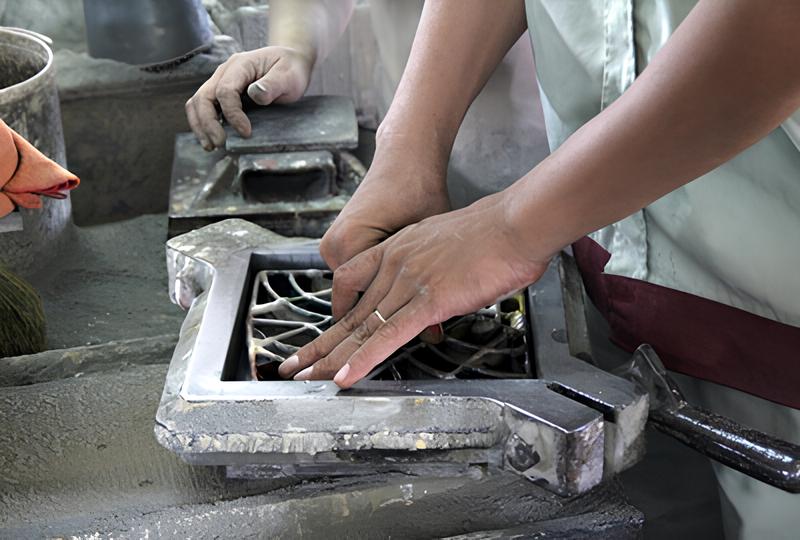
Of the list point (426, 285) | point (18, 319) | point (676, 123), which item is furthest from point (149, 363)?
point (676, 123)

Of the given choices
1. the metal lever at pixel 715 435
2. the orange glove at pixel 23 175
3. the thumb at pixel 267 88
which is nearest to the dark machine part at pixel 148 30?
the thumb at pixel 267 88

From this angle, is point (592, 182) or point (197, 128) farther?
point (197, 128)

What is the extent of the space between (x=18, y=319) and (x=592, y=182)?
89 cm

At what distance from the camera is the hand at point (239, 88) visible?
1725 mm

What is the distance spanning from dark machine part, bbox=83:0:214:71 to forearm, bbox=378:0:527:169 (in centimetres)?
101

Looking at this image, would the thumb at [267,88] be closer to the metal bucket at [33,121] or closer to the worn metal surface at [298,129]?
the worn metal surface at [298,129]

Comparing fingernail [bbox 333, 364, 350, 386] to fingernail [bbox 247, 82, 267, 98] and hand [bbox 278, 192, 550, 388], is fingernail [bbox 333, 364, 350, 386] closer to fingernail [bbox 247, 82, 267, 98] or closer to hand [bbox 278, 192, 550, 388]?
hand [bbox 278, 192, 550, 388]

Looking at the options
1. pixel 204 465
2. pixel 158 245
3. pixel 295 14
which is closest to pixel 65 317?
pixel 158 245

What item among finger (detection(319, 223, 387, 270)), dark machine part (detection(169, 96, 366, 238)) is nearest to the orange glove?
finger (detection(319, 223, 387, 270))

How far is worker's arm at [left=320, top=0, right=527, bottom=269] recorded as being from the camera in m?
1.19

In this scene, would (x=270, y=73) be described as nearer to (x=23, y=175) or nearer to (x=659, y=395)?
(x=23, y=175)

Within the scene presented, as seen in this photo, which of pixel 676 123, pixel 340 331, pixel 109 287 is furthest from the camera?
pixel 109 287

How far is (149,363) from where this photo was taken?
1293 millimetres

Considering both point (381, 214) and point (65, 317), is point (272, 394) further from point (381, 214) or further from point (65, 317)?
point (65, 317)
